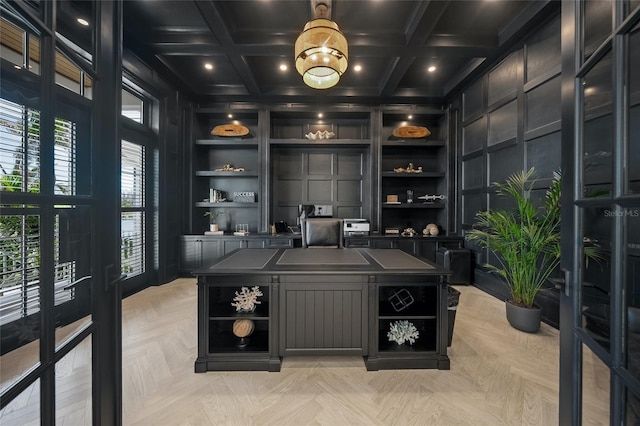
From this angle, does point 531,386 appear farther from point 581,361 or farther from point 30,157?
point 30,157

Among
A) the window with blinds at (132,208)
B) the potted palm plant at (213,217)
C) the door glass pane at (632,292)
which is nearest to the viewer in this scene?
the door glass pane at (632,292)

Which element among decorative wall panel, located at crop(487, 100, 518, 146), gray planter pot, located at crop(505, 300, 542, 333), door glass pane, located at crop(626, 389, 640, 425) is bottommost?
gray planter pot, located at crop(505, 300, 542, 333)

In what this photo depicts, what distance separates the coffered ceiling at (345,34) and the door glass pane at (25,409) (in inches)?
126

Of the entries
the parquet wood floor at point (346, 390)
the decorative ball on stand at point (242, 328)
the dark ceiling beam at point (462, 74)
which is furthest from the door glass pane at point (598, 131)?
the dark ceiling beam at point (462, 74)

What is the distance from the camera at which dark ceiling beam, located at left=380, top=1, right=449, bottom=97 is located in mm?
2658

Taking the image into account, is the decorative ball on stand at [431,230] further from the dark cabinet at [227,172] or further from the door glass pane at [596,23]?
the door glass pane at [596,23]

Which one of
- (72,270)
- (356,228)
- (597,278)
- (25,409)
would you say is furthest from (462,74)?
(25,409)

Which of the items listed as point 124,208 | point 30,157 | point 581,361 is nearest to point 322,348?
point 581,361

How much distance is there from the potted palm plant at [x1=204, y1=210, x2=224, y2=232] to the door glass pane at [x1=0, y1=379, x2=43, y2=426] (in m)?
4.04

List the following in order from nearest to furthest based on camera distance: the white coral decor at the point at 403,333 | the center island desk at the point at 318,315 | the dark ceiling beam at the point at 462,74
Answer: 1. the center island desk at the point at 318,315
2. the white coral decor at the point at 403,333
3. the dark ceiling beam at the point at 462,74

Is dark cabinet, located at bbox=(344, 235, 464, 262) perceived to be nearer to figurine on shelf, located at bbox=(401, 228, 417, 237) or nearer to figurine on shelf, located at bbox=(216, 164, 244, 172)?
figurine on shelf, located at bbox=(401, 228, 417, 237)

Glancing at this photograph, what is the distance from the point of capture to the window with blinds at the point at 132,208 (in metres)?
3.55

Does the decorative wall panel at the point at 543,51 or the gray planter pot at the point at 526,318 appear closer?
the gray planter pot at the point at 526,318

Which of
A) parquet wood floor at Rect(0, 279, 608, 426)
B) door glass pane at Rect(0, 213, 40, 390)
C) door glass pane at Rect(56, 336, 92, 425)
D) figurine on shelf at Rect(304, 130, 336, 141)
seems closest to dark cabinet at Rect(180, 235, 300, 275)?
figurine on shelf at Rect(304, 130, 336, 141)
